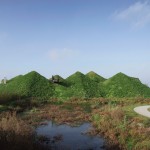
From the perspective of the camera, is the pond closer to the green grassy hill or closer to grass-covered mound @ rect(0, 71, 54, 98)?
the green grassy hill

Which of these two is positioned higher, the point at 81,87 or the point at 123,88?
the point at 81,87

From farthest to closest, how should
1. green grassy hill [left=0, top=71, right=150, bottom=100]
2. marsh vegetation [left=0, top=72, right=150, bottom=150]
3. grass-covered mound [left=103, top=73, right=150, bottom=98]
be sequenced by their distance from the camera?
grass-covered mound [left=103, top=73, right=150, bottom=98] < green grassy hill [left=0, top=71, right=150, bottom=100] < marsh vegetation [left=0, top=72, right=150, bottom=150]

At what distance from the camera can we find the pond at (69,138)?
67.1 feet

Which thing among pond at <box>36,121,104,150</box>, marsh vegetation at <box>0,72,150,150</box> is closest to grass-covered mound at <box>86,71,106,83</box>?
marsh vegetation at <box>0,72,150,150</box>

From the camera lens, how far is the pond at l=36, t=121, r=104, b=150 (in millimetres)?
20438

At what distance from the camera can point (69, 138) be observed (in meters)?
23.1

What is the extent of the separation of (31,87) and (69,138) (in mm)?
35274

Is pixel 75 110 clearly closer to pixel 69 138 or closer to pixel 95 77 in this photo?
pixel 69 138

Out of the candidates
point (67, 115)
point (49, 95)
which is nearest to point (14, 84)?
point (49, 95)

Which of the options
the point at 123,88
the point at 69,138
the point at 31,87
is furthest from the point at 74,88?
the point at 69,138

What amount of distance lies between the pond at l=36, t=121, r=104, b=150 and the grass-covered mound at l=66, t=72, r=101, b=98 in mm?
26996

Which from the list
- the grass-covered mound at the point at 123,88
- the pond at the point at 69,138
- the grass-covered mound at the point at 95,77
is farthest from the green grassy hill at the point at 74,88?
the pond at the point at 69,138

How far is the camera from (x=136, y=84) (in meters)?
60.6

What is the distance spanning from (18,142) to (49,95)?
128 feet
